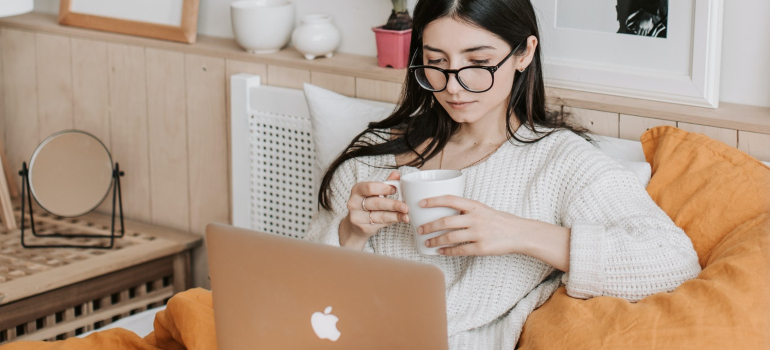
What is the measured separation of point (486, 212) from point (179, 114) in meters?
1.29

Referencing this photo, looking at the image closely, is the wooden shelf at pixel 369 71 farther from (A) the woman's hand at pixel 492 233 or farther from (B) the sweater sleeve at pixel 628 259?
(A) the woman's hand at pixel 492 233

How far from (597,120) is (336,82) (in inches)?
24.8

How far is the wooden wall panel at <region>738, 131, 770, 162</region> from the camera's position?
1561mm

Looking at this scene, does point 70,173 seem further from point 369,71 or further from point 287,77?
point 369,71

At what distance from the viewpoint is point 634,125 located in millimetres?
1696

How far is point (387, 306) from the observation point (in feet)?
3.44

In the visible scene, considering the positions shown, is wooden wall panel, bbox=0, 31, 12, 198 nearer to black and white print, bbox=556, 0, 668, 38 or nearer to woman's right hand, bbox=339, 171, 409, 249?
woman's right hand, bbox=339, 171, 409, 249

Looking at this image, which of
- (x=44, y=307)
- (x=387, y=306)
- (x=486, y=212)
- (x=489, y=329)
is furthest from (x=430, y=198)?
(x=44, y=307)

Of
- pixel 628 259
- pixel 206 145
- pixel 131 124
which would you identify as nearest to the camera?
pixel 628 259

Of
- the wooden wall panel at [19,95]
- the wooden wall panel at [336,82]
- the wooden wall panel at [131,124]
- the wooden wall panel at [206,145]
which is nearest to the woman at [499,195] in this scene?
the wooden wall panel at [336,82]

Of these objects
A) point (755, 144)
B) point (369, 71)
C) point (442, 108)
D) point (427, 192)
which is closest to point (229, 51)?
point (369, 71)

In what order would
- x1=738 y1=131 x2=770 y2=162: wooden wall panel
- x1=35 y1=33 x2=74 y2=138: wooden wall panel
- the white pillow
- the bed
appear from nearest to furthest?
1. x1=738 y1=131 x2=770 y2=162: wooden wall panel
2. the white pillow
3. the bed
4. x1=35 y1=33 x2=74 y2=138: wooden wall panel

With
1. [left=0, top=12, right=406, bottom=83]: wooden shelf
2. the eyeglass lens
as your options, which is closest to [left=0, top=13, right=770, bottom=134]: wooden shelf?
[left=0, top=12, right=406, bottom=83]: wooden shelf

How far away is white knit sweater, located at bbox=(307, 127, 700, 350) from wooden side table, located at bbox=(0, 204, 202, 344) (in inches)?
31.8
